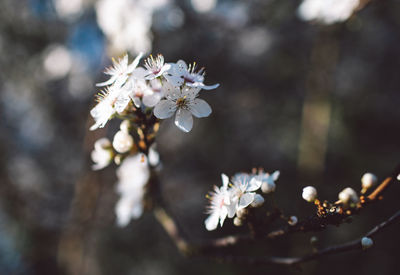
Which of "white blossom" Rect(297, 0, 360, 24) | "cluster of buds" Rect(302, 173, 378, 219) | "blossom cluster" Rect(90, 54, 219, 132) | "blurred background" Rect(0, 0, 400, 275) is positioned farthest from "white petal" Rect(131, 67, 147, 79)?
"blurred background" Rect(0, 0, 400, 275)

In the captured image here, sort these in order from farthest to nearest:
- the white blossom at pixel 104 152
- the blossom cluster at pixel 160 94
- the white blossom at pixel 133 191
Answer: the white blossom at pixel 133 191 < the white blossom at pixel 104 152 < the blossom cluster at pixel 160 94

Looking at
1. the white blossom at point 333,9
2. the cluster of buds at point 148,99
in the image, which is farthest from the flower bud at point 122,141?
the white blossom at point 333,9

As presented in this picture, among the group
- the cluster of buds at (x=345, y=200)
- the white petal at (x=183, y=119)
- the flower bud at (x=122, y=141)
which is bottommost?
the cluster of buds at (x=345, y=200)

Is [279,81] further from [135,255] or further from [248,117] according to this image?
[135,255]

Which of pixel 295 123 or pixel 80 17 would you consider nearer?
Answer: pixel 80 17

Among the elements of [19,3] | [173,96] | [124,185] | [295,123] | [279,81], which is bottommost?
[173,96]

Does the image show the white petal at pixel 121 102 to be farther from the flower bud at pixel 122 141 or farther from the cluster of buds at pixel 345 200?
the cluster of buds at pixel 345 200

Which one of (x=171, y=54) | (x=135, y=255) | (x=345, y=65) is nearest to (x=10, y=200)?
(x=135, y=255)
